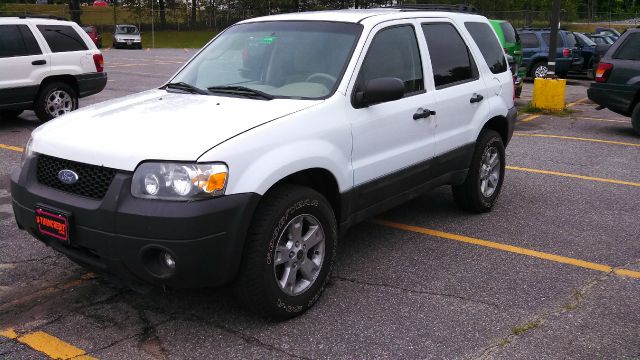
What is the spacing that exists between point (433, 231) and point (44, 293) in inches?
123

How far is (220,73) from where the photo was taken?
187 inches

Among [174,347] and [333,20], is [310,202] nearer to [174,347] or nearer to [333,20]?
[174,347]

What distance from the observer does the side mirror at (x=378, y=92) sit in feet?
13.7

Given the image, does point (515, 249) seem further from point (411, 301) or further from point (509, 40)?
point (509, 40)

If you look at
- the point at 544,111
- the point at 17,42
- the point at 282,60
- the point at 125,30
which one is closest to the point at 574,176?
the point at 282,60

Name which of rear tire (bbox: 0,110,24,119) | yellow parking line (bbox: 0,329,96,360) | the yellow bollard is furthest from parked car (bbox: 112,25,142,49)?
yellow parking line (bbox: 0,329,96,360)

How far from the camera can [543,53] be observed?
65.5 feet

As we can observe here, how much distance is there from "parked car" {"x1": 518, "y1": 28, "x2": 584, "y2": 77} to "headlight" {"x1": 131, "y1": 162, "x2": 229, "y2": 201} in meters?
18.2

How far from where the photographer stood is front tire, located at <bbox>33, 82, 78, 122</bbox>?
10508mm

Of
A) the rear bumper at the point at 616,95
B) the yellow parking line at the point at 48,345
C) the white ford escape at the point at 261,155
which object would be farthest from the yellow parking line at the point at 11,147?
the rear bumper at the point at 616,95

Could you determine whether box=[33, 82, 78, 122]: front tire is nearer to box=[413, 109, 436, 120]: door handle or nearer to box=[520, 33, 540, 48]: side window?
box=[413, 109, 436, 120]: door handle

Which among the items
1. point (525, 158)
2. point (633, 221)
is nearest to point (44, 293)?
point (633, 221)

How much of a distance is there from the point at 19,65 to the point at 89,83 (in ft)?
4.45

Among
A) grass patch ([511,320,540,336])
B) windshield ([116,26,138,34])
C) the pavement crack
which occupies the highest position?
windshield ([116,26,138,34])
